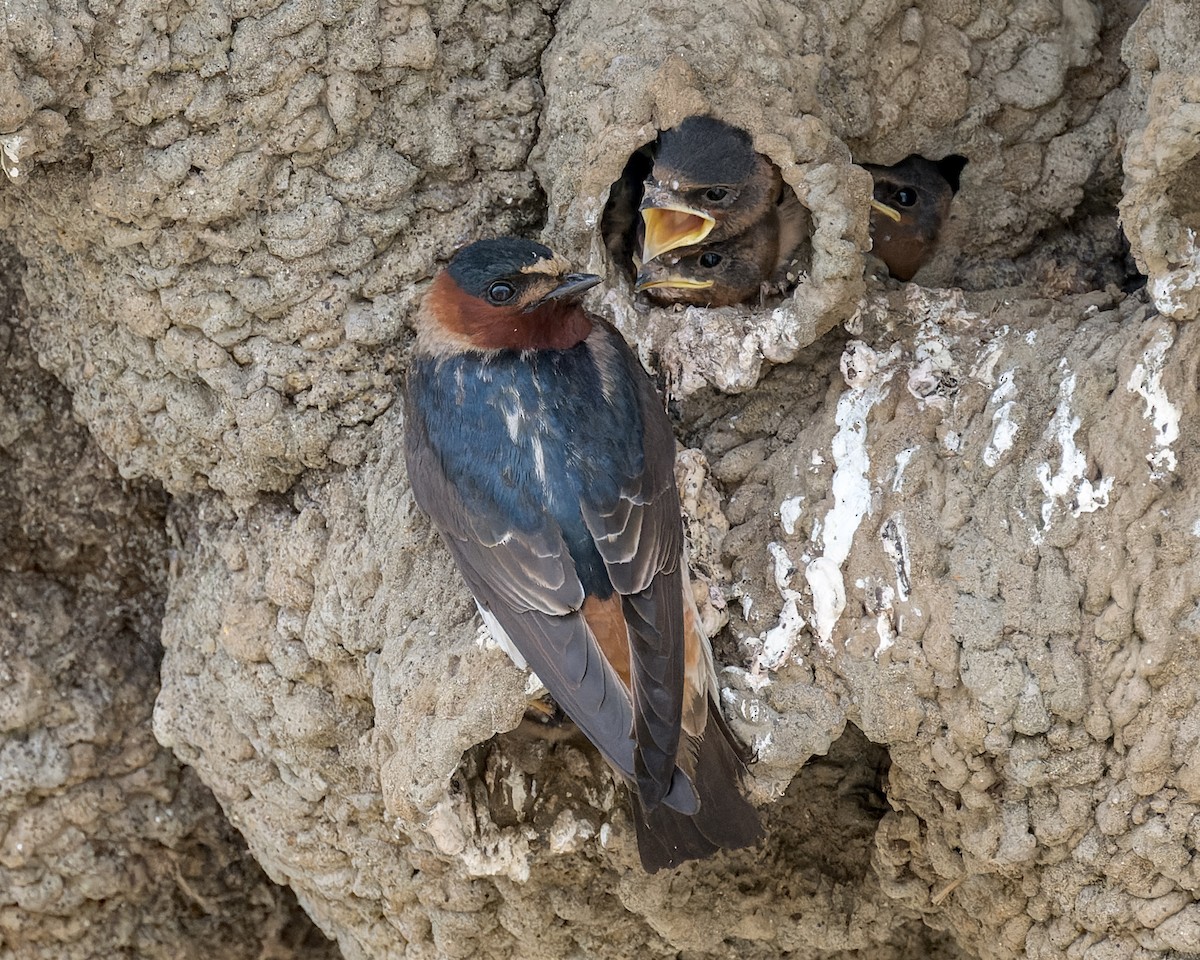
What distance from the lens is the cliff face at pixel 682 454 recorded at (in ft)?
9.81

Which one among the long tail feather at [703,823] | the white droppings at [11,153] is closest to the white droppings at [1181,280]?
the long tail feather at [703,823]

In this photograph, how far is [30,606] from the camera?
4203 millimetres

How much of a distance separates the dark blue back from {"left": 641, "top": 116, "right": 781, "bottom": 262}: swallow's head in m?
0.38

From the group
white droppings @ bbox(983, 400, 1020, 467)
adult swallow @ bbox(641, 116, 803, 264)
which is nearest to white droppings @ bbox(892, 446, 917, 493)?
white droppings @ bbox(983, 400, 1020, 467)

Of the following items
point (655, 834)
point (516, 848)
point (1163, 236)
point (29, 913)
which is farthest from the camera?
point (29, 913)

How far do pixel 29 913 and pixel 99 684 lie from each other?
0.61 meters

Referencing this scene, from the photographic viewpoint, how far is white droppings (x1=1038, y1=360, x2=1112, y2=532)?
2.97 m

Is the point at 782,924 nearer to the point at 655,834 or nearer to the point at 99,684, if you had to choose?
the point at 655,834

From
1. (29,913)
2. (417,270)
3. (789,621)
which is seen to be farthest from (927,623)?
(29,913)

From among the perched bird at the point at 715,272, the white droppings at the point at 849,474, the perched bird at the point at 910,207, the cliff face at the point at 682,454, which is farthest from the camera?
the perched bird at the point at 910,207

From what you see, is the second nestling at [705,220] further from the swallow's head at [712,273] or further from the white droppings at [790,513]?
the white droppings at [790,513]

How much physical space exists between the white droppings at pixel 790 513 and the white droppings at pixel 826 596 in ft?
0.36

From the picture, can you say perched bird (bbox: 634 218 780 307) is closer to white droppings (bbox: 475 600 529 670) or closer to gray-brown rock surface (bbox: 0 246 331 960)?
white droppings (bbox: 475 600 529 670)

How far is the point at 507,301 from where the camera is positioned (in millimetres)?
3307
